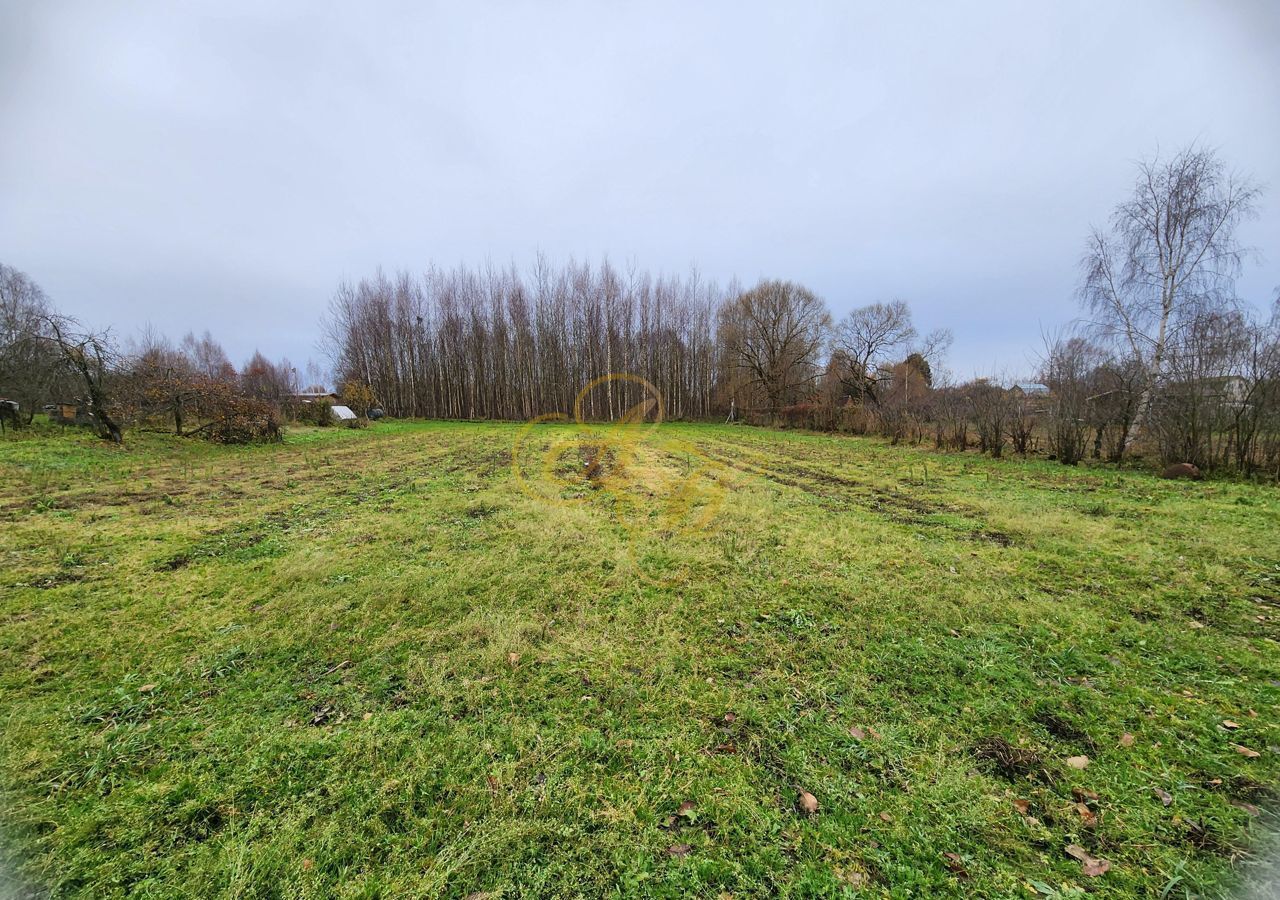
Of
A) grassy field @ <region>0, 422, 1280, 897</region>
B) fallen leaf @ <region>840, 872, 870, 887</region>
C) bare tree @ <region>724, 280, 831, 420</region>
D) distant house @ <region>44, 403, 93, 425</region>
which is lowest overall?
fallen leaf @ <region>840, 872, 870, 887</region>

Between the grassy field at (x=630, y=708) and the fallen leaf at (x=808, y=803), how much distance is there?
0.05ft

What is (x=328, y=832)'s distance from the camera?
171 cm

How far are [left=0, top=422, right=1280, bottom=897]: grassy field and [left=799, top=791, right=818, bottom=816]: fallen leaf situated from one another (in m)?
0.02

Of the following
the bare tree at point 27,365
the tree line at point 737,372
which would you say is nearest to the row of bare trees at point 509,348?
the tree line at point 737,372

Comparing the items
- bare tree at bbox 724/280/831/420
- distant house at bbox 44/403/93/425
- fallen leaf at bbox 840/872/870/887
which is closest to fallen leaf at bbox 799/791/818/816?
fallen leaf at bbox 840/872/870/887

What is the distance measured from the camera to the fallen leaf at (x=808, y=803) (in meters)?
1.89

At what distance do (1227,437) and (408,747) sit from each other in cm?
1527

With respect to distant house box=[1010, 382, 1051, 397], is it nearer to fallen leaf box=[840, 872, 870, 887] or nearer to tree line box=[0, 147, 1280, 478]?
tree line box=[0, 147, 1280, 478]

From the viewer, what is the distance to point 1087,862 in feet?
5.51

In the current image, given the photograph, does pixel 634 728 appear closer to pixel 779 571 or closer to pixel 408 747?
pixel 408 747

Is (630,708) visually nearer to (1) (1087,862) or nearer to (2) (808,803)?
(2) (808,803)

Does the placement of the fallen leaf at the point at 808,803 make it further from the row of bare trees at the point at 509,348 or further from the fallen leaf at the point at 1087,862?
the row of bare trees at the point at 509,348

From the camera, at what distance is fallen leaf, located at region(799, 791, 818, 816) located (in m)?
1.89

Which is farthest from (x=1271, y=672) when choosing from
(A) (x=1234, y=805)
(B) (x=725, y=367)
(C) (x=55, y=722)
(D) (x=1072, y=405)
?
(B) (x=725, y=367)
